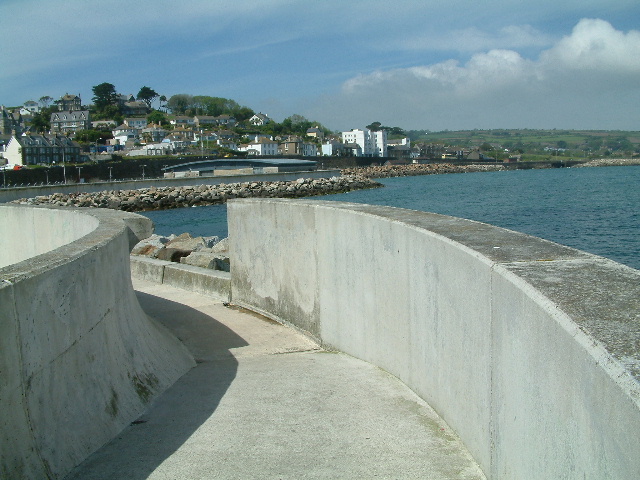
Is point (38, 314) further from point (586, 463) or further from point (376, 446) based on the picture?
point (586, 463)

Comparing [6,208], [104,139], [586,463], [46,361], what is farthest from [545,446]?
[104,139]

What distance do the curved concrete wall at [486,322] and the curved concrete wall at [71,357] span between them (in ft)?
5.44

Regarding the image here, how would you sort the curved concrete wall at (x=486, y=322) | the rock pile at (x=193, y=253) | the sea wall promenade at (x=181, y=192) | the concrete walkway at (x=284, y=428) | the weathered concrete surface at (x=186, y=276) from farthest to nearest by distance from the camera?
the sea wall promenade at (x=181, y=192) < the rock pile at (x=193, y=253) < the weathered concrete surface at (x=186, y=276) < the concrete walkway at (x=284, y=428) < the curved concrete wall at (x=486, y=322)

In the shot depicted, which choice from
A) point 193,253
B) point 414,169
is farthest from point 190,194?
point 414,169

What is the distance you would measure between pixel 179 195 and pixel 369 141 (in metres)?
131

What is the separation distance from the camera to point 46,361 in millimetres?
3531

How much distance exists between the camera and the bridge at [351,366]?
2.49 meters

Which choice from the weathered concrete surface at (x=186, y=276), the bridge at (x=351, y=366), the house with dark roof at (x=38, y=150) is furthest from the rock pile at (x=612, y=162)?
the bridge at (x=351, y=366)

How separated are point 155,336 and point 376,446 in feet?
8.50

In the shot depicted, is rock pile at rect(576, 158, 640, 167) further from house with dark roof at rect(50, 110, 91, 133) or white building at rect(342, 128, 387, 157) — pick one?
house with dark roof at rect(50, 110, 91, 133)

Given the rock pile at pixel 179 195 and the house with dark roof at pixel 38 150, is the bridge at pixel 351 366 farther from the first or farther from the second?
the house with dark roof at pixel 38 150

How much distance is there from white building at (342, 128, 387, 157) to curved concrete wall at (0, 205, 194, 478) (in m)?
177

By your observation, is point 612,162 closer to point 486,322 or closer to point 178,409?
point 178,409

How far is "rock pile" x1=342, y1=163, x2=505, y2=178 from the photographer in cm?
12103
